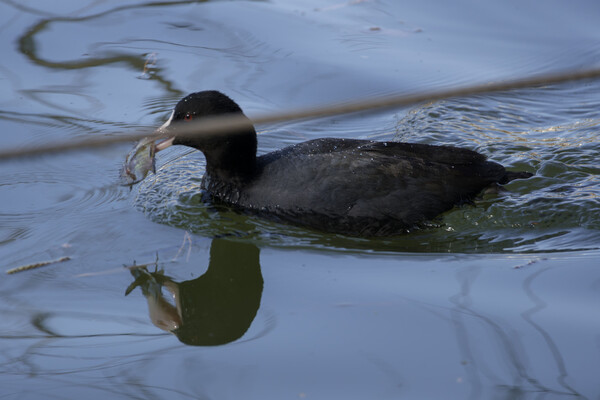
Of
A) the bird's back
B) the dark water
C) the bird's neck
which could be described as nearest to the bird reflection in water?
the dark water

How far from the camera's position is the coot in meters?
4.34

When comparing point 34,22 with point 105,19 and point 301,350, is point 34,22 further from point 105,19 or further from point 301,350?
point 301,350

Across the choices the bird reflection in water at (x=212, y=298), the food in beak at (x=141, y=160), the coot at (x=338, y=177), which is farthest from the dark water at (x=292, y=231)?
the food in beak at (x=141, y=160)

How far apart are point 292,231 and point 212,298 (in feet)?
2.78

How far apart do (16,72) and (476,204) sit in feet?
12.5

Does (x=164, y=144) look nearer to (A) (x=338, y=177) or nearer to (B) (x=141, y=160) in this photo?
(B) (x=141, y=160)

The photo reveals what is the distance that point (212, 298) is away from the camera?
3.63m

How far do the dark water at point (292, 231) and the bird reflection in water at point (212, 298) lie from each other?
1 centimetres

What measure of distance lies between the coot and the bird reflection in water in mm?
473

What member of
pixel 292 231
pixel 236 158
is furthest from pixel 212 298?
pixel 236 158

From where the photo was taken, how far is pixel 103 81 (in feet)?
20.4

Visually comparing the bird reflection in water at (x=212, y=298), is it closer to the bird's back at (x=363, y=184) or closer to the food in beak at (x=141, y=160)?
the bird's back at (x=363, y=184)

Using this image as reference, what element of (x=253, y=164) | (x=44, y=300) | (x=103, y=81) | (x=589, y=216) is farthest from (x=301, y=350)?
(x=103, y=81)

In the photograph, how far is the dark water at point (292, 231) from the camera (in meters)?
2.93
